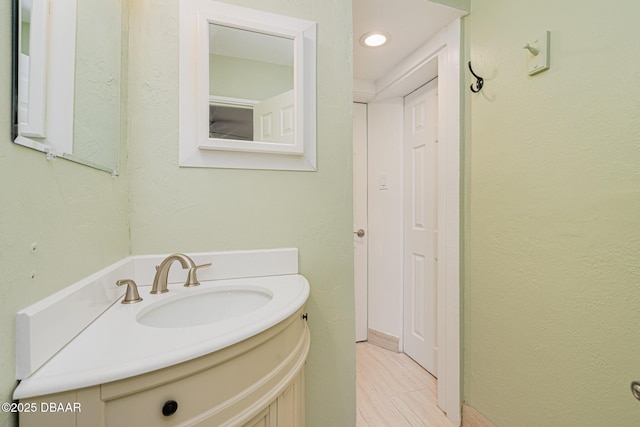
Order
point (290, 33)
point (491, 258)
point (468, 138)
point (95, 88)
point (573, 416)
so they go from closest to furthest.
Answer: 1. point (95, 88)
2. point (573, 416)
3. point (290, 33)
4. point (491, 258)
5. point (468, 138)

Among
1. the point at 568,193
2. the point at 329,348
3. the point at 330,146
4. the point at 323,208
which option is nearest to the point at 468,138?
the point at 568,193

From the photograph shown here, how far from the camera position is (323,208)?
1.17 meters

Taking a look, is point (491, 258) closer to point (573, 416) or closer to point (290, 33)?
point (573, 416)

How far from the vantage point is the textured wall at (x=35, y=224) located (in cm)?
42

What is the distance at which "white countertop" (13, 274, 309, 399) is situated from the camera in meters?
0.43

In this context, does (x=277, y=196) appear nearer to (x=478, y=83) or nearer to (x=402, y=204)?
(x=478, y=83)

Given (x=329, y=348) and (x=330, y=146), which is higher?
(x=330, y=146)

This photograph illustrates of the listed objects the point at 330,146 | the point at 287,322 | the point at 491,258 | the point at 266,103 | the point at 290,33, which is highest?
the point at 290,33

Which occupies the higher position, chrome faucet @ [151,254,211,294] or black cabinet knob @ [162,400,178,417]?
chrome faucet @ [151,254,211,294]

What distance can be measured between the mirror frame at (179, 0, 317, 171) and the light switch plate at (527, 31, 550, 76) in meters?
0.85

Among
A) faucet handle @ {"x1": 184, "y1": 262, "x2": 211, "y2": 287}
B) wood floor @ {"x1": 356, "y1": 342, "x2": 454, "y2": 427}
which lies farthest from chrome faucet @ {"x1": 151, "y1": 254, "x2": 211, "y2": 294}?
wood floor @ {"x1": 356, "y1": 342, "x2": 454, "y2": 427}

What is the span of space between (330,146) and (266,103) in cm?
32

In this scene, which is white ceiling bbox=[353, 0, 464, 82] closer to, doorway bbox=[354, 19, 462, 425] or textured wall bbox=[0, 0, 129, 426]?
doorway bbox=[354, 19, 462, 425]

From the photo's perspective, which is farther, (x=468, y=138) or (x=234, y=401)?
(x=468, y=138)
